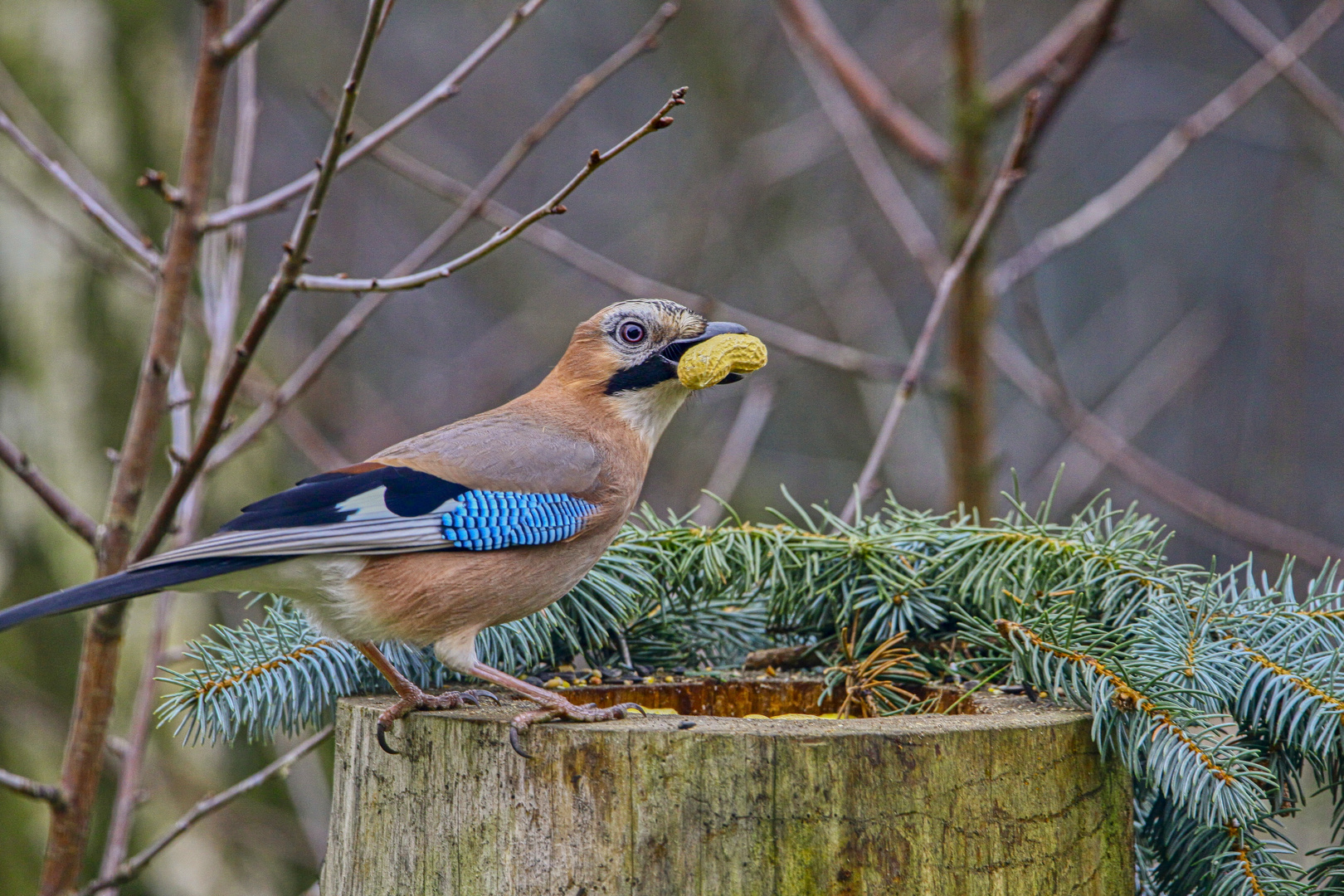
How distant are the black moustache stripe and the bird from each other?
12.7 inches

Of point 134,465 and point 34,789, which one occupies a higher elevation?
point 134,465

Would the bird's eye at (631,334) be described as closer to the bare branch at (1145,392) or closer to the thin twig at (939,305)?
the thin twig at (939,305)

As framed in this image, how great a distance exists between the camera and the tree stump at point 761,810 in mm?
1912

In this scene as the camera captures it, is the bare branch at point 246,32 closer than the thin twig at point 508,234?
No

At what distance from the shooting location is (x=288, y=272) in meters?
2.27

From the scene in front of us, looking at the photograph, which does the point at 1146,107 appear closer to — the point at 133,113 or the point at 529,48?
the point at 529,48

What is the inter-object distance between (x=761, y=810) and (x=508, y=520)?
103 centimetres

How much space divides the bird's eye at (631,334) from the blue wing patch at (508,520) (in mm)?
609

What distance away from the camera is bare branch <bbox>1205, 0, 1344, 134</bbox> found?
14.3 ft

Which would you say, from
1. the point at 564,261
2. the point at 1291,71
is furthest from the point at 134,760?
the point at 1291,71

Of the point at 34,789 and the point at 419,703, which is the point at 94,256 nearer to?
the point at 34,789

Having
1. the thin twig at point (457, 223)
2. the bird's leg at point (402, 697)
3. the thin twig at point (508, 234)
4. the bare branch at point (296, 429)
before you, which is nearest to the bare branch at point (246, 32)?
the thin twig at point (508, 234)

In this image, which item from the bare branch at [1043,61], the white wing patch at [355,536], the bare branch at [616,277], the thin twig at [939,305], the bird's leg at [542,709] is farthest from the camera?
the bare branch at [1043,61]

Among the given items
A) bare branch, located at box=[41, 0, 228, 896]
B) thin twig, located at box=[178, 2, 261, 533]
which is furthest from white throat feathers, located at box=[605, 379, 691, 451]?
bare branch, located at box=[41, 0, 228, 896]
